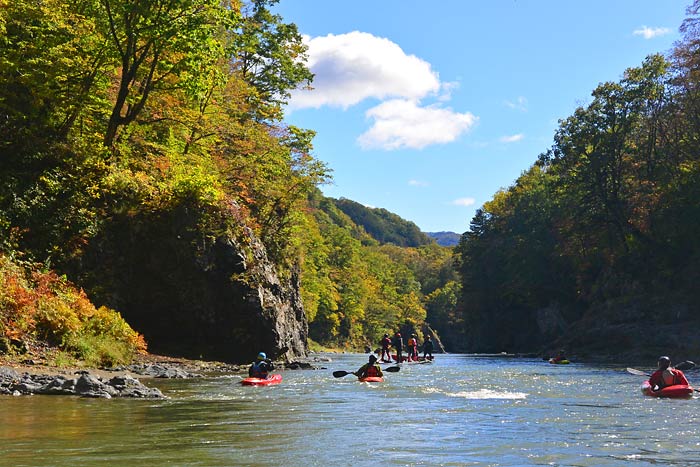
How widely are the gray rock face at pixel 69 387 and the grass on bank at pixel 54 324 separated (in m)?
2.77

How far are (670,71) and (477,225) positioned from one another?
41.0m

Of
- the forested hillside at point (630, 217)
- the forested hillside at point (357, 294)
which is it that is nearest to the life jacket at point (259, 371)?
the forested hillside at point (630, 217)

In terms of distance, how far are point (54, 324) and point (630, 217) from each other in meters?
43.0

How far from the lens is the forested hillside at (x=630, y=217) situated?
1708 inches

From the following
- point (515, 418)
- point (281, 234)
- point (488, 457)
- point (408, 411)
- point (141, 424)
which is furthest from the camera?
point (281, 234)

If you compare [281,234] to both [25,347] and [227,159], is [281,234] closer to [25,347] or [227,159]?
[227,159]

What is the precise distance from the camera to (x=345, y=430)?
10688 millimetres

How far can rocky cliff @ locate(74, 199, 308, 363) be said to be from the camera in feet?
81.3

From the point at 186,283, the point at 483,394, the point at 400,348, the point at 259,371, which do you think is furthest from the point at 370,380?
the point at 400,348

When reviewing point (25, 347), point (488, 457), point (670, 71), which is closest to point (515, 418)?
point (488, 457)

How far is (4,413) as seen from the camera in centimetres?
1088

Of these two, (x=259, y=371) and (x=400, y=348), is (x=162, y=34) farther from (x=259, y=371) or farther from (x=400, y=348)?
(x=400, y=348)

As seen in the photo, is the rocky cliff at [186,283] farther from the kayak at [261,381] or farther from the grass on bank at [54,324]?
→ the kayak at [261,381]

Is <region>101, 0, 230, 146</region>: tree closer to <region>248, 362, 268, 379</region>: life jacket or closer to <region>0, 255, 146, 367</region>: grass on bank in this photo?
<region>0, 255, 146, 367</region>: grass on bank
